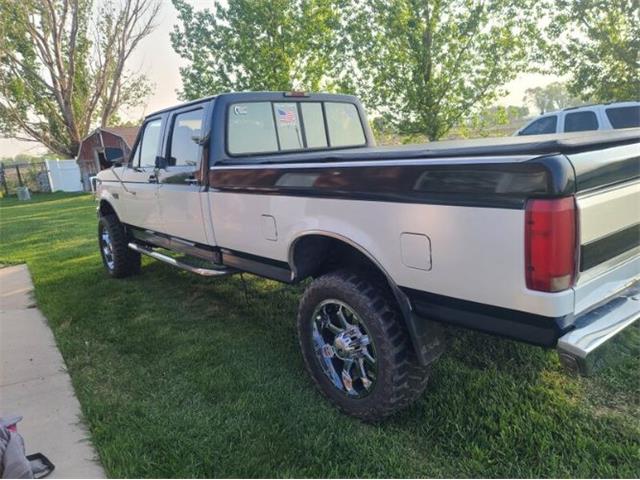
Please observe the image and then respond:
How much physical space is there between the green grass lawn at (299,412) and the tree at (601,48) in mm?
12609

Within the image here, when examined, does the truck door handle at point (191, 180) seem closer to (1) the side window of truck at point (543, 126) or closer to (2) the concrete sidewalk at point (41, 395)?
(2) the concrete sidewalk at point (41, 395)

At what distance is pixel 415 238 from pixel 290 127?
2.40 metres

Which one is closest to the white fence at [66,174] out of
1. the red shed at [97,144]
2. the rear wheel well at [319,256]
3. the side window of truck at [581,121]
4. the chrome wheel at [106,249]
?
the red shed at [97,144]

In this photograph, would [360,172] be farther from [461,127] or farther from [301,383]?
[461,127]

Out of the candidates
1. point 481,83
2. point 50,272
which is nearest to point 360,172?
point 50,272

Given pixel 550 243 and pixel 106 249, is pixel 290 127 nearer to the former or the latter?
pixel 550 243

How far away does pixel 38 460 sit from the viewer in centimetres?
259

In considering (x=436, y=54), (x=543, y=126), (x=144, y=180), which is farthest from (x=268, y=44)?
(x=144, y=180)

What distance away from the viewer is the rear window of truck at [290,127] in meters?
4.00

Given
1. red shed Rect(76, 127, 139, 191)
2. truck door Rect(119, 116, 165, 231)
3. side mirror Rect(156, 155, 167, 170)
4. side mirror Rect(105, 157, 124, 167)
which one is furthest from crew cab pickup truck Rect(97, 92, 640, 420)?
red shed Rect(76, 127, 139, 191)

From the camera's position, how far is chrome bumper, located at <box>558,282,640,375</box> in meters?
1.87

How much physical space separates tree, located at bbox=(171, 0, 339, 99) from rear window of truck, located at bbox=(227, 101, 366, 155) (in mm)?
10761

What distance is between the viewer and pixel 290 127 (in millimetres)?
4320

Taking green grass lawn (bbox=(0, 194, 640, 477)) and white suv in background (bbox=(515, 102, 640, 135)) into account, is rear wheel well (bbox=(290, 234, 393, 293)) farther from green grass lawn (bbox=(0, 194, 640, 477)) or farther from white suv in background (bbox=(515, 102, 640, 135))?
white suv in background (bbox=(515, 102, 640, 135))
